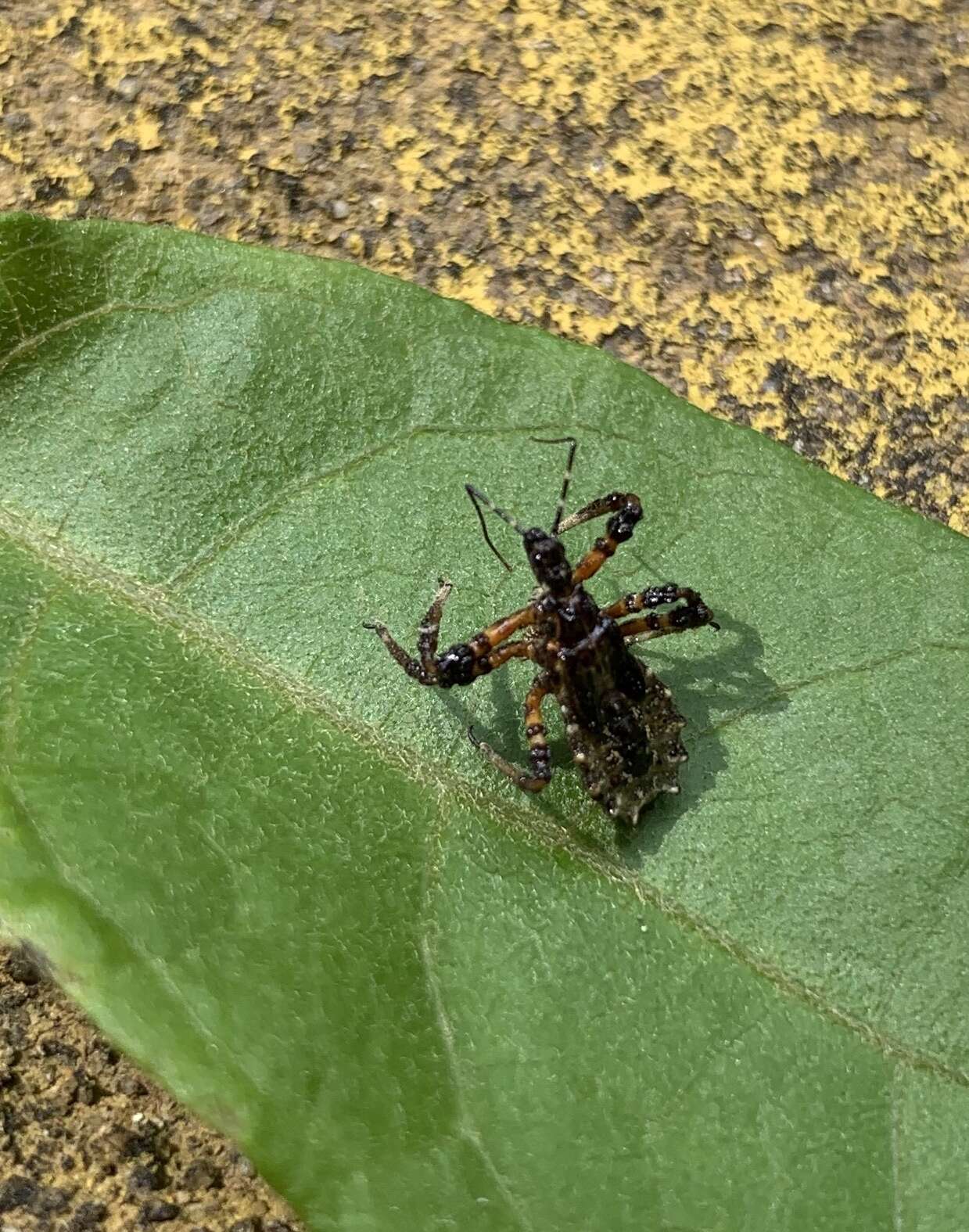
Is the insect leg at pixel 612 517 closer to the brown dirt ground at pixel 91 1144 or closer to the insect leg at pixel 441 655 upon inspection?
the insect leg at pixel 441 655

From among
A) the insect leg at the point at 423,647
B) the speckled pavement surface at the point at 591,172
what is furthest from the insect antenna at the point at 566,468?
the speckled pavement surface at the point at 591,172

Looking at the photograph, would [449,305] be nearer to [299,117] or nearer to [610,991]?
[299,117]

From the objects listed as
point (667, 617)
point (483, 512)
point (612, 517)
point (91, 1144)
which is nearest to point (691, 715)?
point (667, 617)

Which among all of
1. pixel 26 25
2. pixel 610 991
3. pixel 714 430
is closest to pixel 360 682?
pixel 610 991

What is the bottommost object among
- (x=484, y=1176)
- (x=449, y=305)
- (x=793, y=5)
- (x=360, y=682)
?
(x=484, y=1176)

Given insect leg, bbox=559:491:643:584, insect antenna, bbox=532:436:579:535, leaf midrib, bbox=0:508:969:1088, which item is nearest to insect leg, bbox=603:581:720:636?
insect leg, bbox=559:491:643:584

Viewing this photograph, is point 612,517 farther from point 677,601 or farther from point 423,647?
point 423,647
